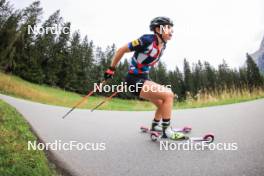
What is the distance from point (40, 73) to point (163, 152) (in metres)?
46.0

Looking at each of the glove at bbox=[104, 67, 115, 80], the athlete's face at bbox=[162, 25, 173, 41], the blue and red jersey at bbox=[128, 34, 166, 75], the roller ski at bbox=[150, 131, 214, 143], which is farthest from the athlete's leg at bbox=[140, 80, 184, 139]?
the athlete's face at bbox=[162, 25, 173, 41]

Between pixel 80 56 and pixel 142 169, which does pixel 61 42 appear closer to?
pixel 80 56

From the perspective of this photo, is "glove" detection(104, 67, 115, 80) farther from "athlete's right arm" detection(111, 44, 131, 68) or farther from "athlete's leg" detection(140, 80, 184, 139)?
"athlete's leg" detection(140, 80, 184, 139)

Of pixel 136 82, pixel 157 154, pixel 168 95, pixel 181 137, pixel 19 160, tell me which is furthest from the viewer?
pixel 136 82

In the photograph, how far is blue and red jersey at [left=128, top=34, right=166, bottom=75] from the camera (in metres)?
3.76

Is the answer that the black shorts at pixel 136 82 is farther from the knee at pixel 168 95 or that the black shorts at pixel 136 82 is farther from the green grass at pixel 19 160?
the green grass at pixel 19 160

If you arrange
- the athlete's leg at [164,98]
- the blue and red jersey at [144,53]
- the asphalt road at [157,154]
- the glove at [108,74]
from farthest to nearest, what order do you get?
the glove at [108,74]
the blue and red jersey at [144,53]
the athlete's leg at [164,98]
the asphalt road at [157,154]

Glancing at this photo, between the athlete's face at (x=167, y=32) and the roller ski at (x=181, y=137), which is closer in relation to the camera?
the roller ski at (x=181, y=137)

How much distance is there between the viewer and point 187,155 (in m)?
2.73

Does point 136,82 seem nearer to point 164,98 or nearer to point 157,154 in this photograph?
point 164,98

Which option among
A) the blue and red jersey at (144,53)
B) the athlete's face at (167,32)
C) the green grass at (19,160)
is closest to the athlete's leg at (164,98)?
the blue and red jersey at (144,53)

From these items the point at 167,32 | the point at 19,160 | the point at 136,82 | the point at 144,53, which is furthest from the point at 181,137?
the point at 19,160

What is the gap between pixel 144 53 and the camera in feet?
12.6

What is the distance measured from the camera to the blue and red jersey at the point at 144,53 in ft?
12.3
